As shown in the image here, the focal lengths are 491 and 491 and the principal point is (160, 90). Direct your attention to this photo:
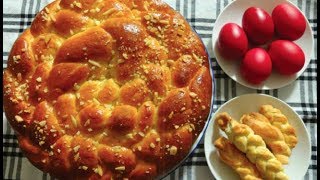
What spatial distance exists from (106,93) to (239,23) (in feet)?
1.81

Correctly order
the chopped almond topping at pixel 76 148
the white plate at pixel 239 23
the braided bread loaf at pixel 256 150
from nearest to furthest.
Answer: the chopped almond topping at pixel 76 148
the braided bread loaf at pixel 256 150
the white plate at pixel 239 23

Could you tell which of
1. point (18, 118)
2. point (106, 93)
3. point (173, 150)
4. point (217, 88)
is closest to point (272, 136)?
point (217, 88)

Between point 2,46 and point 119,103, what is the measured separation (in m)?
0.53

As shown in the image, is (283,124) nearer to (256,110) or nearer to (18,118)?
(256,110)

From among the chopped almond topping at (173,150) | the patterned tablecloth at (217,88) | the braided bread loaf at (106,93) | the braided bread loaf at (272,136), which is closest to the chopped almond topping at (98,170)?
the braided bread loaf at (106,93)

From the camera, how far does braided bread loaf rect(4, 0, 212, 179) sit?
117 cm

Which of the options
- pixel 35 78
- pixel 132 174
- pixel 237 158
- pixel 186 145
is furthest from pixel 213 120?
pixel 35 78

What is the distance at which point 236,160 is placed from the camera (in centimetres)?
136

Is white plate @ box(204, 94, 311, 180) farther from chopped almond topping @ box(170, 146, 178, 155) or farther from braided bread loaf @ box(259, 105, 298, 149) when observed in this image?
chopped almond topping @ box(170, 146, 178, 155)

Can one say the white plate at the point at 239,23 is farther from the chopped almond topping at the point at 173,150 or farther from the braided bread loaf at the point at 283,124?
the chopped almond topping at the point at 173,150

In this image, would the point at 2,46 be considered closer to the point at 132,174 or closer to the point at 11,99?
the point at 11,99

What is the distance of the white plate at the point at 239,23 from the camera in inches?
57.8

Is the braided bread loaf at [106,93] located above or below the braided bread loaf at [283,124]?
above

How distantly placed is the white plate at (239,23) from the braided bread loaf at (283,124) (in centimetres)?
10
